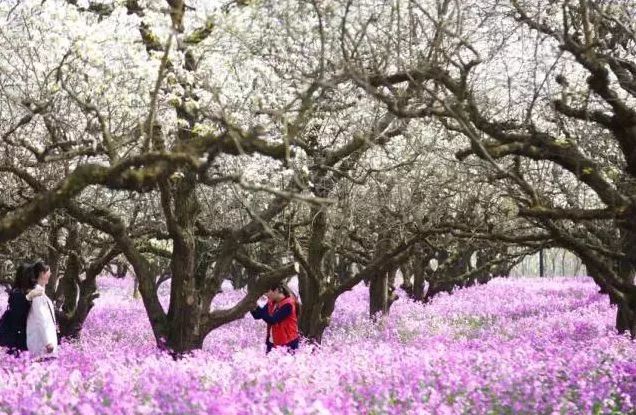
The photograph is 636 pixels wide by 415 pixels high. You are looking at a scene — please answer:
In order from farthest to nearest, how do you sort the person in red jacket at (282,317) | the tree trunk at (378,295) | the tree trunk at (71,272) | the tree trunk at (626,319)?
the tree trunk at (378,295) < the tree trunk at (71,272) < the tree trunk at (626,319) < the person in red jacket at (282,317)

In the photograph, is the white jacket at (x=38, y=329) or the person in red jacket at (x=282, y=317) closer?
the white jacket at (x=38, y=329)

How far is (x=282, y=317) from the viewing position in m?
11.7

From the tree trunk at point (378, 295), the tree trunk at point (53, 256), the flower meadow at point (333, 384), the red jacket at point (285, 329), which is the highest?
the tree trunk at point (53, 256)

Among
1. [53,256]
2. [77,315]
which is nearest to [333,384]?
[77,315]

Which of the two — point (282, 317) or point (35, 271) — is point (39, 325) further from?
point (282, 317)

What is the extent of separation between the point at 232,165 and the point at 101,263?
17.7 feet

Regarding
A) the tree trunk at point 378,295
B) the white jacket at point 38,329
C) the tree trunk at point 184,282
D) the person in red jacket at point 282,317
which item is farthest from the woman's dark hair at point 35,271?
the tree trunk at point 378,295

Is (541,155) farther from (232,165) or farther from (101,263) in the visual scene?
(101,263)

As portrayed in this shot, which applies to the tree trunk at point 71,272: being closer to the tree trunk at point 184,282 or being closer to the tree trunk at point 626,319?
the tree trunk at point 184,282

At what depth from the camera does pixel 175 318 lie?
476 inches

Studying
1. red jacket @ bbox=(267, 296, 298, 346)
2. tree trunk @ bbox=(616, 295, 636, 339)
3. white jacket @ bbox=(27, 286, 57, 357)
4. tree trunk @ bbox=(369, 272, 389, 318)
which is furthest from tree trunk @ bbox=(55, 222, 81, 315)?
tree trunk @ bbox=(616, 295, 636, 339)

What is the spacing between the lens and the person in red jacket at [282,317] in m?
11.7

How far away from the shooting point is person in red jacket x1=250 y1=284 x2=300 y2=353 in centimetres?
1166

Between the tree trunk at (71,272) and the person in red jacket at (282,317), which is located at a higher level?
the tree trunk at (71,272)
